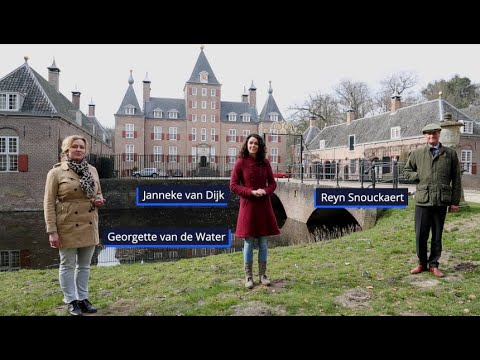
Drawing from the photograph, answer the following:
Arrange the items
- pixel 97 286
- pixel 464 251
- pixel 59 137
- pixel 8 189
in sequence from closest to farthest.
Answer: pixel 97 286 → pixel 464 251 → pixel 8 189 → pixel 59 137

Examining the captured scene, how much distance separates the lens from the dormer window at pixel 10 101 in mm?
20141

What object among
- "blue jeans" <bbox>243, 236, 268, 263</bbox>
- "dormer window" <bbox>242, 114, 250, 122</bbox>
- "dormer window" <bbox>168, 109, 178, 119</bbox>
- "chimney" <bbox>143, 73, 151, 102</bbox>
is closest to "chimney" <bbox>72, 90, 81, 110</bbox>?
"chimney" <bbox>143, 73, 151, 102</bbox>

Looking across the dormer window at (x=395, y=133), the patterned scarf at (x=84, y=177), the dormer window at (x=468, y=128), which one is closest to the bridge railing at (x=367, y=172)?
the dormer window at (x=395, y=133)

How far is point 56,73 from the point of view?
103 feet

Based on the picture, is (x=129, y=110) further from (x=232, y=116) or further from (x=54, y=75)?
(x=232, y=116)

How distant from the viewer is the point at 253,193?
155 inches

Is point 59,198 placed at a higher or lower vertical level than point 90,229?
higher

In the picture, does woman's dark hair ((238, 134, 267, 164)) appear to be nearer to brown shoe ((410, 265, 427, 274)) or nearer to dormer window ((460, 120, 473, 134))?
brown shoe ((410, 265, 427, 274))

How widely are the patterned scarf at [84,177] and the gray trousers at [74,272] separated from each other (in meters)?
0.59

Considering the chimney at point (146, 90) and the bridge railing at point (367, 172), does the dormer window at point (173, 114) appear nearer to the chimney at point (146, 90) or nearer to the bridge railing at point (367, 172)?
the chimney at point (146, 90)
